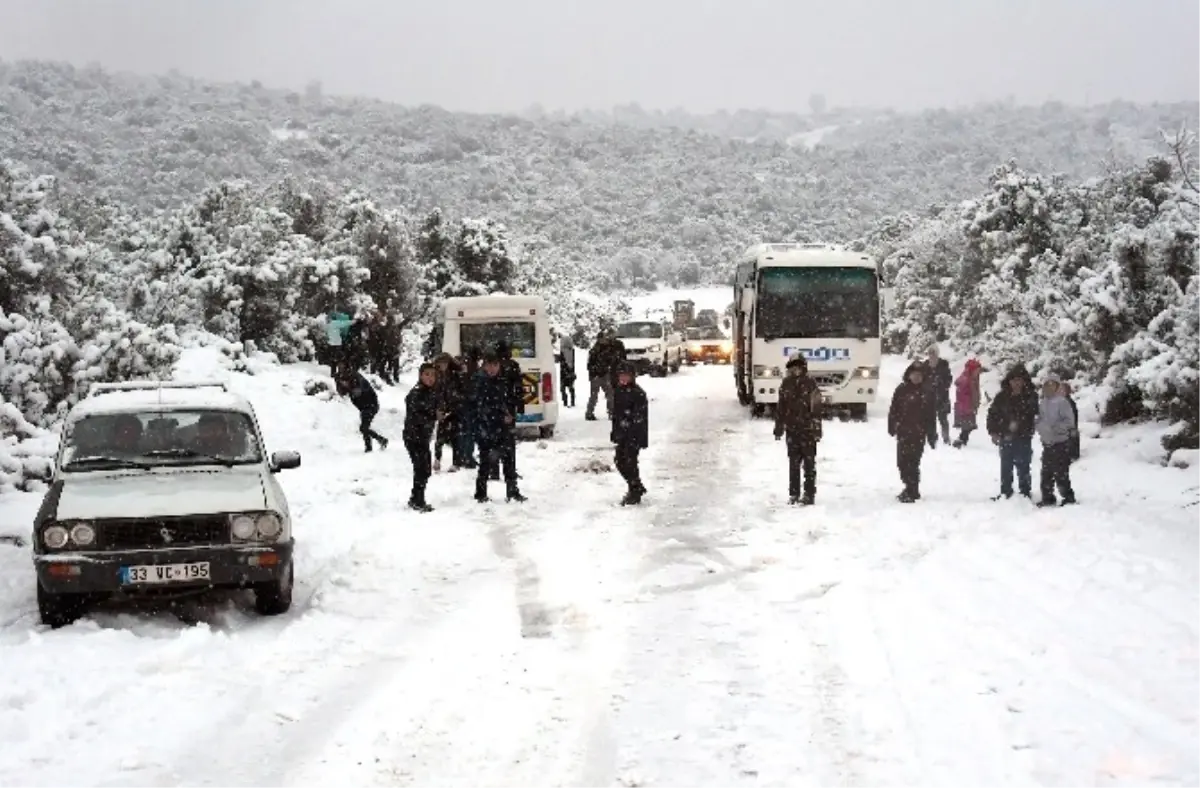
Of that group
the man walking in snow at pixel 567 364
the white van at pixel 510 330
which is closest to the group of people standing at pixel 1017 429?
the white van at pixel 510 330

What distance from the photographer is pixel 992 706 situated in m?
6.52

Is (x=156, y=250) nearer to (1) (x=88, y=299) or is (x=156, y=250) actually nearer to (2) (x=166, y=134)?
(1) (x=88, y=299)

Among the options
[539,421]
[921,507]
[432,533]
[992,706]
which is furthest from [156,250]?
[992,706]

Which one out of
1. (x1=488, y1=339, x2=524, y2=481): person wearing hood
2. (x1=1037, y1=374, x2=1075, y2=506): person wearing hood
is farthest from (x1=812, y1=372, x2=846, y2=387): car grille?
(x1=1037, y1=374, x2=1075, y2=506): person wearing hood

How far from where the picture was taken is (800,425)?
14242mm

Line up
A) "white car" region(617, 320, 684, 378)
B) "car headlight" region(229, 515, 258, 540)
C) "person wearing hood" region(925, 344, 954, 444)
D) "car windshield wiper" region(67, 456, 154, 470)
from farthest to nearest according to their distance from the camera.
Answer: "white car" region(617, 320, 684, 378) < "person wearing hood" region(925, 344, 954, 444) < "car windshield wiper" region(67, 456, 154, 470) < "car headlight" region(229, 515, 258, 540)

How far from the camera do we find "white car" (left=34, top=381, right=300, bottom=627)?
816 centimetres

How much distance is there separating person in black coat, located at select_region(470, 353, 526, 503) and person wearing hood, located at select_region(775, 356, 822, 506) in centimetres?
323

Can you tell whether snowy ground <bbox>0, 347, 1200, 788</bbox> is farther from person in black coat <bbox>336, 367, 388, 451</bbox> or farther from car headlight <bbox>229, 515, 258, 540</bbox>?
person in black coat <bbox>336, 367, 388, 451</bbox>

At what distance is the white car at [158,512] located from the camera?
816 centimetres

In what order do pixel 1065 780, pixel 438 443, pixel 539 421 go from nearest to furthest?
pixel 1065 780 → pixel 438 443 → pixel 539 421

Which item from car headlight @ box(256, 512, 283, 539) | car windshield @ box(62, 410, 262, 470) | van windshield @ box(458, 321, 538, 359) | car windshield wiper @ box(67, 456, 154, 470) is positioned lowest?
car headlight @ box(256, 512, 283, 539)

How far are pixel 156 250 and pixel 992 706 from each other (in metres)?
27.2

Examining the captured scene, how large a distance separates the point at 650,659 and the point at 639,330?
107ft
